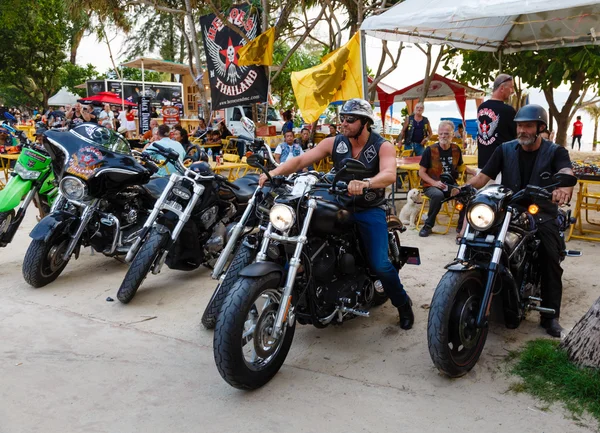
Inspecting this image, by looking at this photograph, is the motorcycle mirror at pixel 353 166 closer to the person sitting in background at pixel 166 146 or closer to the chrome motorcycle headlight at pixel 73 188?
the chrome motorcycle headlight at pixel 73 188

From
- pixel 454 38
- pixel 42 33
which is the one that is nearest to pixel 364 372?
pixel 454 38

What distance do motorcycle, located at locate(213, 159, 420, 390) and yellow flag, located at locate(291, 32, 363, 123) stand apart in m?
4.38

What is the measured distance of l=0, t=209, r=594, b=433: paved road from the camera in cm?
300

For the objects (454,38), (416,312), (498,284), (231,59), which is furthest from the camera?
(231,59)

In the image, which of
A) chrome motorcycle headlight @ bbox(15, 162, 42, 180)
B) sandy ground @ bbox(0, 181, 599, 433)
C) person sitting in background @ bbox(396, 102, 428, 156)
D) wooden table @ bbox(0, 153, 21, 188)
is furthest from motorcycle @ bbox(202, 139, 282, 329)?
wooden table @ bbox(0, 153, 21, 188)

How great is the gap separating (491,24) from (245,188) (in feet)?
15.4

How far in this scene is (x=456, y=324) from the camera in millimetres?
3346

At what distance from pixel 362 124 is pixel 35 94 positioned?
38.0 m

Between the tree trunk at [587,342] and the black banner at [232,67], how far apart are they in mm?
9070

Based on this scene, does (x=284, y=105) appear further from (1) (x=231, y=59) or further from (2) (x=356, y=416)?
(2) (x=356, y=416)

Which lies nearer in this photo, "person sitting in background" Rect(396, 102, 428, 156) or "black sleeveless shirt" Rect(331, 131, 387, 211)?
"black sleeveless shirt" Rect(331, 131, 387, 211)

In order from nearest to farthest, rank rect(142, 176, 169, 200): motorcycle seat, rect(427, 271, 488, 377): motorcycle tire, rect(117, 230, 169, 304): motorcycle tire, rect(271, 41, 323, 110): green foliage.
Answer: rect(427, 271, 488, 377): motorcycle tire < rect(117, 230, 169, 304): motorcycle tire < rect(142, 176, 169, 200): motorcycle seat < rect(271, 41, 323, 110): green foliage

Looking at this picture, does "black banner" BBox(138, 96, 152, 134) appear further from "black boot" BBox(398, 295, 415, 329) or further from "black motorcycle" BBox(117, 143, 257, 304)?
"black boot" BBox(398, 295, 415, 329)

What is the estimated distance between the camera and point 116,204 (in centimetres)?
575
